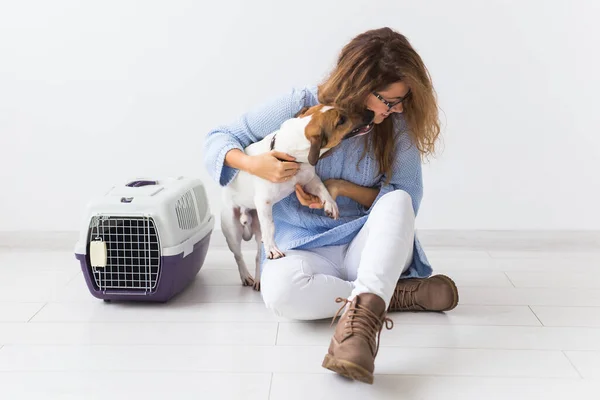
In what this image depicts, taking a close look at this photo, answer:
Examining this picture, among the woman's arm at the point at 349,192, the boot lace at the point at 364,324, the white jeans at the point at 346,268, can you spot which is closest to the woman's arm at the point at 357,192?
the woman's arm at the point at 349,192

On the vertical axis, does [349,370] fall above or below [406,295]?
above

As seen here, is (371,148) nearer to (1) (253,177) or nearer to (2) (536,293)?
(1) (253,177)

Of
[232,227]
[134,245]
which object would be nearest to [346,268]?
[232,227]

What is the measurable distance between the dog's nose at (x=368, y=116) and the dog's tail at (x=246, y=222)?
56 cm

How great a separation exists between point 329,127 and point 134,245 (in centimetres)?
74

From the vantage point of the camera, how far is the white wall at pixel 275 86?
2799 mm

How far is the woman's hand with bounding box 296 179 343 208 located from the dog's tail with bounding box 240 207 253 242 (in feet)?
0.79

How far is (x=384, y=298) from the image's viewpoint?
179 cm

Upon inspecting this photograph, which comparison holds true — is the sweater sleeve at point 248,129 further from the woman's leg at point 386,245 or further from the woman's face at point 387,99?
the woman's leg at point 386,245

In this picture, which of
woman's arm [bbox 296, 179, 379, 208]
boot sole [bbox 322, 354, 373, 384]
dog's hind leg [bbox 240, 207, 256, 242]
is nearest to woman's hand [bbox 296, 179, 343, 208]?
woman's arm [bbox 296, 179, 379, 208]

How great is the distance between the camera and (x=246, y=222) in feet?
7.61

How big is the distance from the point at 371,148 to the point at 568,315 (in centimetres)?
75

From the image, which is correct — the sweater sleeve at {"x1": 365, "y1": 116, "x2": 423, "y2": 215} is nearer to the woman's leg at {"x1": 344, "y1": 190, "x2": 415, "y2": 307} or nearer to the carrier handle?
the woman's leg at {"x1": 344, "y1": 190, "x2": 415, "y2": 307}

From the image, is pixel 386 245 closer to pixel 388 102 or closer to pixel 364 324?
pixel 364 324
